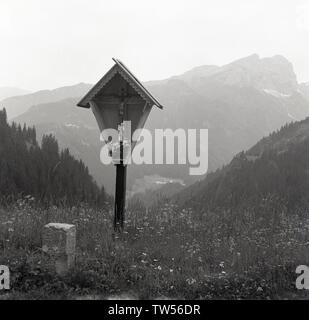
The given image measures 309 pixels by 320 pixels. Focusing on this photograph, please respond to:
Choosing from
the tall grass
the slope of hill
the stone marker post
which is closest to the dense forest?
the slope of hill

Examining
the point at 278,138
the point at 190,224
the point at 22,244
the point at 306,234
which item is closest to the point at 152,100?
the point at 190,224

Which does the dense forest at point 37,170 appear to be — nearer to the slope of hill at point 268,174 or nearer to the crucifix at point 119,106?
the slope of hill at point 268,174

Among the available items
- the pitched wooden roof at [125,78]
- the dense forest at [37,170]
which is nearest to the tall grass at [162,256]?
the pitched wooden roof at [125,78]

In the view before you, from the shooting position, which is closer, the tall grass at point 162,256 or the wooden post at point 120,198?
the tall grass at point 162,256

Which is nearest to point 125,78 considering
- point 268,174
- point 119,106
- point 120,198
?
point 119,106

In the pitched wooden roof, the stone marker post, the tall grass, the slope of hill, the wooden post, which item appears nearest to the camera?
the tall grass

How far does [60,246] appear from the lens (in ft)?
20.5

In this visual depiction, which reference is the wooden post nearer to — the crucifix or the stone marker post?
the crucifix

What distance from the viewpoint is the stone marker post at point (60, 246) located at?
6215 mm

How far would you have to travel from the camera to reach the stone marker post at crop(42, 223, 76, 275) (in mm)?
6215

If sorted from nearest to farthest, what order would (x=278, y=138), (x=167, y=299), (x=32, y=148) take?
(x=167, y=299)
(x=32, y=148)
(x=278, y=138)
